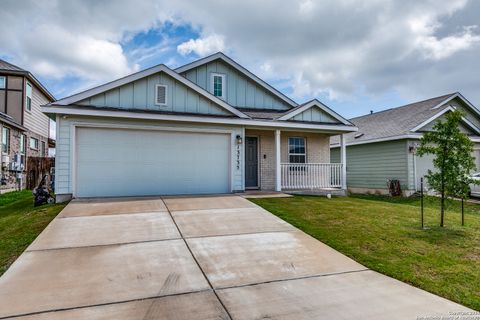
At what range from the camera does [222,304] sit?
3.13 metres

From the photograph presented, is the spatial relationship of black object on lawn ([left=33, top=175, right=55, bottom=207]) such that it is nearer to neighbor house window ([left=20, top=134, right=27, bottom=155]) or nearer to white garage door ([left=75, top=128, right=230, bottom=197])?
white garage door ([left=75, top=128, right=230, bottom=197])

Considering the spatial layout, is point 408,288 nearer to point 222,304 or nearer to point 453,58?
point 222,304

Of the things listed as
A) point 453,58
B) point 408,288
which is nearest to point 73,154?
point 408,288

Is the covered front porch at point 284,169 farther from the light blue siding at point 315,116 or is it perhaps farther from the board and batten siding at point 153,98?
the board and batten siding at point 153,98

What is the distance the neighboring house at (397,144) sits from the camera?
14.6m

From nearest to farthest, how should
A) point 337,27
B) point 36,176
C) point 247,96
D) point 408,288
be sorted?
point 408,288
point 337,27
point 247,96
point 36,176

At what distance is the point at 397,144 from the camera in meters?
15.0

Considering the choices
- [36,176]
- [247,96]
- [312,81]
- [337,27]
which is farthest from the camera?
[312,81]

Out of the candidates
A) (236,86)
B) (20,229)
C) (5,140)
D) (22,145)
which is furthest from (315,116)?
(22,145)

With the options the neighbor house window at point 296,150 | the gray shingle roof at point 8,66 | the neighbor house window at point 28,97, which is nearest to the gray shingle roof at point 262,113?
the neighbor house window at point 296,150

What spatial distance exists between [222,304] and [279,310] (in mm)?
604

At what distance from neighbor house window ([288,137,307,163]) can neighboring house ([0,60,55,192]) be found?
1180 centimetres

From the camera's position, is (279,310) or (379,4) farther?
(379,4)

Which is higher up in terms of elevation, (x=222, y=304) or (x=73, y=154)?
(x=73, y=154)
